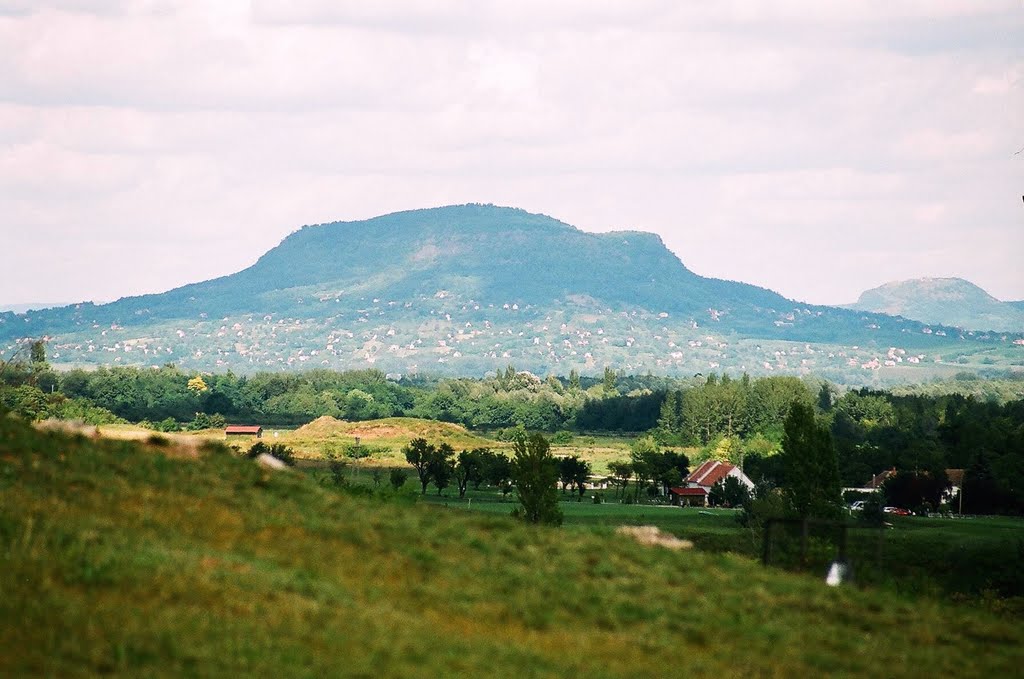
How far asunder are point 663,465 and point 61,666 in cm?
13747

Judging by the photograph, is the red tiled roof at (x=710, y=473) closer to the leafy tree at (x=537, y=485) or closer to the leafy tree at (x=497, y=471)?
the leafy tree at (x=497, y=471)

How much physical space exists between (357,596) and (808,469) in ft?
195

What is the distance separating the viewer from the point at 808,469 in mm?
83250

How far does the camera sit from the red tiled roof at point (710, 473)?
5965 inches

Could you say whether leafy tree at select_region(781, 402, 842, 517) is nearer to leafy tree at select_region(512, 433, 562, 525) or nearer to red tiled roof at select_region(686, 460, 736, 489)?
leafy tree at select_region(512, 433, 562, 525)

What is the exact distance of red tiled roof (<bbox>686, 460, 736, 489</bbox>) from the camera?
152 m

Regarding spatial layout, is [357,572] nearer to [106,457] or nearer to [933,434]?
[106,457]

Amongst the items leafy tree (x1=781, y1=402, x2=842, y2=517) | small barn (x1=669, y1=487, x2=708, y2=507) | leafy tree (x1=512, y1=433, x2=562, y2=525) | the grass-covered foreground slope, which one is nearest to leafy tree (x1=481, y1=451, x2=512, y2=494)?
small barn (x1=669, y1=487, x2=708, y2=507)

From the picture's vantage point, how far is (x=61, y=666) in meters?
20.7

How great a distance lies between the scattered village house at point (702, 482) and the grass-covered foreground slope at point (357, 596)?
105 meters

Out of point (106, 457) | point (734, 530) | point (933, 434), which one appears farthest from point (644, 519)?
point (933, 434)

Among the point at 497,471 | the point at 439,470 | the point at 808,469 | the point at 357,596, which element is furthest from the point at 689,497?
the point at 357,596

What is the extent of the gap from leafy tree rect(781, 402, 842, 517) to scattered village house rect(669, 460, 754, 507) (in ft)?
171

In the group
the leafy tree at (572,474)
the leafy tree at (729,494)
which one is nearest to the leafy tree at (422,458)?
the leafy tree at (572,474)
